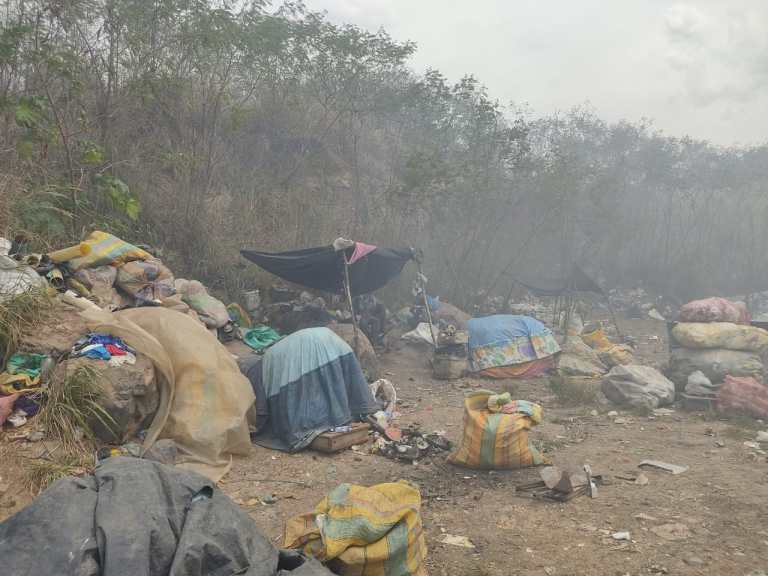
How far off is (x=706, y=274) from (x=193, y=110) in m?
12.6

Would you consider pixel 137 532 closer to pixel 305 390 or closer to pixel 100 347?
pixel 100 347

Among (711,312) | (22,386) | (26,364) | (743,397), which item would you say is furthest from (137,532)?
(711,312)

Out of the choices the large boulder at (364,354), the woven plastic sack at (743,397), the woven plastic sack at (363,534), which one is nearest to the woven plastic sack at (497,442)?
the woven plastic sack at (363,534)

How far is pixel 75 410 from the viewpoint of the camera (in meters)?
3.60

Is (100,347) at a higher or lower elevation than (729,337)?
higher

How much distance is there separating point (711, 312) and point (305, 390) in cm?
451

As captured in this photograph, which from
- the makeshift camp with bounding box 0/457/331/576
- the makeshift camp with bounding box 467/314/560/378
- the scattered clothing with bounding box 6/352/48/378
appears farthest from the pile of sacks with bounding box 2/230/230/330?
the makeshift camp with bounding box 467/314/560/378

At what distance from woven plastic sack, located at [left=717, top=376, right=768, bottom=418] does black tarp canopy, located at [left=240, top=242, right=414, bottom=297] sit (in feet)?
12.4

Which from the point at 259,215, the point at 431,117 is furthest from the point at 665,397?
the point at 431,117

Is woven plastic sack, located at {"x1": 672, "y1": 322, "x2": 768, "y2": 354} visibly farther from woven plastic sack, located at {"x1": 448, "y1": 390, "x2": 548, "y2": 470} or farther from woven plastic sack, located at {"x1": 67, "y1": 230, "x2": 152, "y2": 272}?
woven plastic sack, located at {"x1": 67, "y1": 230, "x2": 152, "y2": 272}

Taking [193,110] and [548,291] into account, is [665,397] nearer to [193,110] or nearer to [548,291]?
[548,291]

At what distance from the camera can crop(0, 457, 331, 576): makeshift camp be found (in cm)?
173

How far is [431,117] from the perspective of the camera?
1360cm

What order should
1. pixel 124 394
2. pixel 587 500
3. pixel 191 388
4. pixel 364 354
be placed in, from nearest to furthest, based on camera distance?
pixel 587 500 → pixel 124 394 → pixel 191 388 → pixel 364 354
